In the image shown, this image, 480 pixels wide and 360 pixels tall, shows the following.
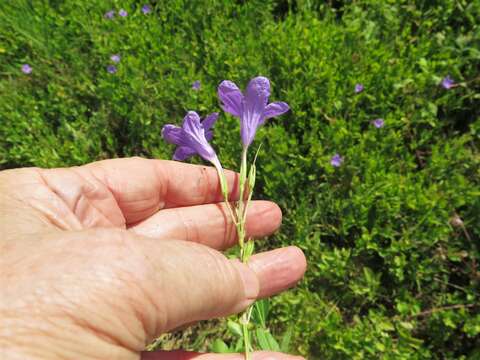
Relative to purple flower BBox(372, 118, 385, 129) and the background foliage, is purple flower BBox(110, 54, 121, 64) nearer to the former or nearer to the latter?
the background foliage

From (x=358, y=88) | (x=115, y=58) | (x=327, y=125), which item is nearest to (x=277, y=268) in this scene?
(x=327, y=125)

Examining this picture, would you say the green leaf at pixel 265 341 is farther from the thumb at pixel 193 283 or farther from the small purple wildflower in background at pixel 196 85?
the small purple wildflower in background at pixel 196 85

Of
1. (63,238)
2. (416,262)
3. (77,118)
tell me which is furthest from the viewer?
(77,118)

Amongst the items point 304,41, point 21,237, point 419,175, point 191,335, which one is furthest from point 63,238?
point 304,41

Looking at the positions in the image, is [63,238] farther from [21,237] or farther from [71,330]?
[71,330]

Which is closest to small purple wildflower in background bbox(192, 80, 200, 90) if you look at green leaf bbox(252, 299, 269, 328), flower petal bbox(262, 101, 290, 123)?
flower petal bbox(262, 101, 290, 123)

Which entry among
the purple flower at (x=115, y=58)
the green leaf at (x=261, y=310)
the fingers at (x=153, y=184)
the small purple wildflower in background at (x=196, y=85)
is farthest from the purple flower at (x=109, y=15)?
the green leaf at (x=261, y=310)
